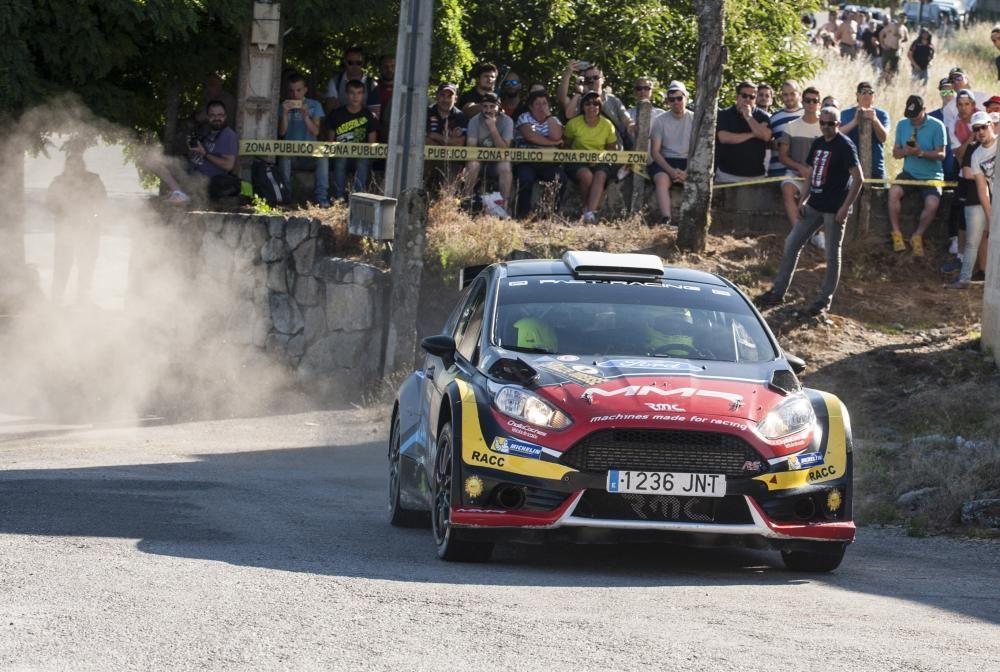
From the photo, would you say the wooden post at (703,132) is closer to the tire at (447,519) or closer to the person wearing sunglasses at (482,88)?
Answer: the person wearing sunglasses at (482,88)

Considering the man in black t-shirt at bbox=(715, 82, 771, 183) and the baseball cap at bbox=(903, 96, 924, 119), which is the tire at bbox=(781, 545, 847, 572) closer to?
the baseball cap at bbox=(903, 96, 924, 119)

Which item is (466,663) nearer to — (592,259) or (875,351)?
(592,259)

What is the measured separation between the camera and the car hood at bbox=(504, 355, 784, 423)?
8086 mm

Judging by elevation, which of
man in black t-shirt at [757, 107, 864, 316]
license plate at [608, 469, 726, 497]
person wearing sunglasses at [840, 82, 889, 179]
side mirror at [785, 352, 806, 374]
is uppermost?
person wearing sunglasses at [840, 82, 889, 179]

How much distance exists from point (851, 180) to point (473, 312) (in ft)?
25.7

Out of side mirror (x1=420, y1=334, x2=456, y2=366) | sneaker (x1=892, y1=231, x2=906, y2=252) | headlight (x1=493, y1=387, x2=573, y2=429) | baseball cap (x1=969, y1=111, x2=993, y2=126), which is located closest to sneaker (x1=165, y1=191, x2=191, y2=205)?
sneaker (x1=892, y1=231, x2=906, y2=252)

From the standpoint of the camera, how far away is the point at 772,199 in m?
20.3

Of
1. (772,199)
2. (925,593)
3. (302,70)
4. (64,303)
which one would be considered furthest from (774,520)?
(302,70)

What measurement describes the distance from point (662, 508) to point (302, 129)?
43.7ft

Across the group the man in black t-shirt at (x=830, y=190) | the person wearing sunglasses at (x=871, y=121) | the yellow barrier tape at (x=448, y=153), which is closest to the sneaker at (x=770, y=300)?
the man in black t-shirt at (x=830, y=190)

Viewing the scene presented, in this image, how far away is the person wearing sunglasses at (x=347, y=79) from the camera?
2064cm

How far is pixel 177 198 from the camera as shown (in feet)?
66.5

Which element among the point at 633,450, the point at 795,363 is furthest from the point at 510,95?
the point at 633,450

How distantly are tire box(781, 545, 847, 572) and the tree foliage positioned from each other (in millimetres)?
12413
